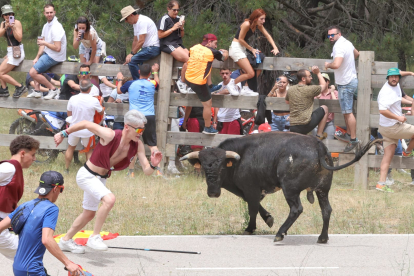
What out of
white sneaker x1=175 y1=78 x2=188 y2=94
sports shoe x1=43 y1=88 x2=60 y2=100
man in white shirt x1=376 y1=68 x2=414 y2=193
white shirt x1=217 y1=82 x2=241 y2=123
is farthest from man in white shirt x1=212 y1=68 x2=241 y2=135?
sports shoe x1=43 y1=88 x2=60 y2=100

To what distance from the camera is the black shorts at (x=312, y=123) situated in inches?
433

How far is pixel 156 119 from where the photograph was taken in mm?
12023

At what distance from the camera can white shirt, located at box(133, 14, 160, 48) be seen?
11438 mm

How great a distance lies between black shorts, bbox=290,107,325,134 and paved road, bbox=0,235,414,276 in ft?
10.2

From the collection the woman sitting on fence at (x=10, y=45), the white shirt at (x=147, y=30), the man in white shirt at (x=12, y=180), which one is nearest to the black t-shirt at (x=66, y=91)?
the woman sitting on fence at (x=10, y=45)

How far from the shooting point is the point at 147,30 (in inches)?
454

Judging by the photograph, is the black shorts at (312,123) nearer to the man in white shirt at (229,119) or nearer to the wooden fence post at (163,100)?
the man in white shirt at (229,119)

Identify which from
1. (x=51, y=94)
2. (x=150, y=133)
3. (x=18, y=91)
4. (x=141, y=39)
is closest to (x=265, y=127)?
(x=150, y=133)

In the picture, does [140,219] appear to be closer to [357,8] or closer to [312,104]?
[312,104]

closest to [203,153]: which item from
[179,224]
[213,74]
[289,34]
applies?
[179,224]

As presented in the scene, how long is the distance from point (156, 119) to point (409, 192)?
16.1 ft

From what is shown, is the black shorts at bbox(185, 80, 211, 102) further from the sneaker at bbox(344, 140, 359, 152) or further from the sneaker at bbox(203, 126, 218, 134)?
the sneaker at bbox(344, 140, 359, 152)

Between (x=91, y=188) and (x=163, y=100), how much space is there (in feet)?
16.9

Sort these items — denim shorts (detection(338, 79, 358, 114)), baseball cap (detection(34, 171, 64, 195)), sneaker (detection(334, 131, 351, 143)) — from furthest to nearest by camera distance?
sneaker (detection(334, 131, 351, 143)) → denim shorts (detection(338, 79, 358, 114)) → baseball cap (detection(34, 171, 64, 195))
